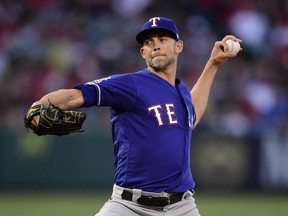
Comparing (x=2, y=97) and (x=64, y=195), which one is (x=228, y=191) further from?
(x=2, y=97)

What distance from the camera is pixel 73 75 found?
13.9m

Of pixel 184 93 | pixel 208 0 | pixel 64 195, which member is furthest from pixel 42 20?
pixel 184 93

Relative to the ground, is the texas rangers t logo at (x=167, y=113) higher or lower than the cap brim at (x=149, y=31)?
lower

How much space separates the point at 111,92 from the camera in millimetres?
5117

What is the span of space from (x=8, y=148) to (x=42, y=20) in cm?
374

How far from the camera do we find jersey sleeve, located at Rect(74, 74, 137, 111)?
16.4 feet

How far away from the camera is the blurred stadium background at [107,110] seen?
1232cm

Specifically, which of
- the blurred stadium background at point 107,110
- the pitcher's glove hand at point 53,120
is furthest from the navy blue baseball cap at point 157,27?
the blurred stadium background at point 107,110

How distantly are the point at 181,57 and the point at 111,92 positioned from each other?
943 cm

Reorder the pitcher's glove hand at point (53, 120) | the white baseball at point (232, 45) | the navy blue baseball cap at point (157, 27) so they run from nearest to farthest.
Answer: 1. the pitcher's glove hand at point (53, 120)
2. the navy blue baseball cap at point (157, 27)
3. the white baseball at point (232, 45)

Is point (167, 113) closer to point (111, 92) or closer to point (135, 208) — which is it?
point (111, 92)

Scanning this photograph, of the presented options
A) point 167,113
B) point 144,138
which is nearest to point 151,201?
point 144,138

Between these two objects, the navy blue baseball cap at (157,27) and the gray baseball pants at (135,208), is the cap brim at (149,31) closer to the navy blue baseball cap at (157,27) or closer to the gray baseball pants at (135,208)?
the navy blue baseball cap at (157,27)

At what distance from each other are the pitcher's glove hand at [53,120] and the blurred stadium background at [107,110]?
210 inches
